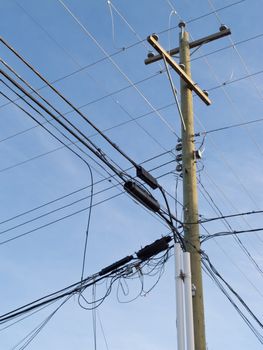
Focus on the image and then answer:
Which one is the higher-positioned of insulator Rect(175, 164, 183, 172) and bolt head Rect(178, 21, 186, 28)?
bolt head Rect(178, 21, 186, 28)

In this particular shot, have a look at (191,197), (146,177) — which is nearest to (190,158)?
(191,197)

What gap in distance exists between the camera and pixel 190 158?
34.5 feet

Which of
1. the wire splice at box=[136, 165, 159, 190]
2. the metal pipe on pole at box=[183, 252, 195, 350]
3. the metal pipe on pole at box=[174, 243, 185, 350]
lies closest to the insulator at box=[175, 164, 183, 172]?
the wire splice at box=[136, 165, 159, 190]

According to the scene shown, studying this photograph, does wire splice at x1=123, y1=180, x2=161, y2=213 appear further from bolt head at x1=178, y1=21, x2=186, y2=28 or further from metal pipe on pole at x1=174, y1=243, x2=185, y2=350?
bolt head at x1=178, y1=21, x2=186, y2=28

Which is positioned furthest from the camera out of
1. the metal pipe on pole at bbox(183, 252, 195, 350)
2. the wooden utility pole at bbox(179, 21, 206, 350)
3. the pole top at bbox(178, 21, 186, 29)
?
the pole top at bbox(178, 21, 186, 29)

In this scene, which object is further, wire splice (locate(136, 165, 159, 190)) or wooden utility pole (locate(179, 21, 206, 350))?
wire splice (locate(136, 165, 159, 190))

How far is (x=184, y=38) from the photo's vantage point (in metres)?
12.2

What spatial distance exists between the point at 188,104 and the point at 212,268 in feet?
11.0

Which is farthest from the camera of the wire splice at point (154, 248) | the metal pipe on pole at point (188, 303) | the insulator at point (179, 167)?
the insulator at point (179, 167)

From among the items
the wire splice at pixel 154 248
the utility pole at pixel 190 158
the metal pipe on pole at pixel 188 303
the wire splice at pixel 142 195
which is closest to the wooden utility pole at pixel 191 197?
the utility pole at pixel 190 158

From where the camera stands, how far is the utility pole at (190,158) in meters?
8.75

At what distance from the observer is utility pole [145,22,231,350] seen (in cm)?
875

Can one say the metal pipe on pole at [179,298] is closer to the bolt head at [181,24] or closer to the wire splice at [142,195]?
the wire splice at [142,195]

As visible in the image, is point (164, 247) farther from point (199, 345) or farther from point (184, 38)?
point (184, 38)
